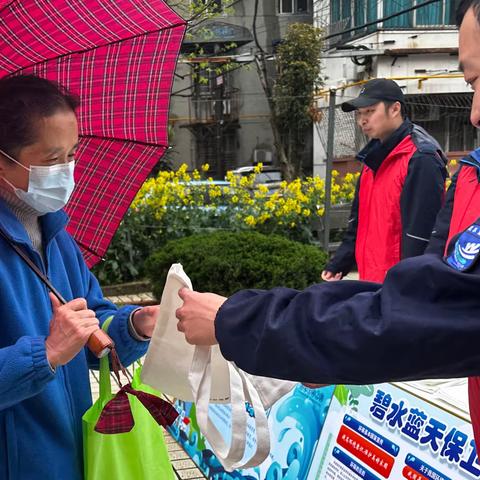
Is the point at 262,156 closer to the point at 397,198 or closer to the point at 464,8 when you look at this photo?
the point at 397,198

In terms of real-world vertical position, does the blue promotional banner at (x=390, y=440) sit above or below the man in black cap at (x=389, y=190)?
below

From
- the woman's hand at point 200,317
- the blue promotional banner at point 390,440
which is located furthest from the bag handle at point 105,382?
the blue promotional banner at point 390,440

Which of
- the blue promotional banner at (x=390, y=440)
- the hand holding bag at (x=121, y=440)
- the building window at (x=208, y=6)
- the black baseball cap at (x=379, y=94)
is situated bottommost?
the blue promotional banner at (x=390, y=440)

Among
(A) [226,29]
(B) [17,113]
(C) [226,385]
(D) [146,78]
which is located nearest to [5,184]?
(B) [17,113]

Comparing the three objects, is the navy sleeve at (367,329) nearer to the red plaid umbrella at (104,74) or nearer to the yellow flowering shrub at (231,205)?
the red plaid umbrella at (104,74)

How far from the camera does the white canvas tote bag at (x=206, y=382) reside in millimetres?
1763

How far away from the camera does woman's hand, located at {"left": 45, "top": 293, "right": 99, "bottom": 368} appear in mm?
1660

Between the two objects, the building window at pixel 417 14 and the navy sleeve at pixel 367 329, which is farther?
the building window at pixel 417 14

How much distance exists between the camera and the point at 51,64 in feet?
7.21

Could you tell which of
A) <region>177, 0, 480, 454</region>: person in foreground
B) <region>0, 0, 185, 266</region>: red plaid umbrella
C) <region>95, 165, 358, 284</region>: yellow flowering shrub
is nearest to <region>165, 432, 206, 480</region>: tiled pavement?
<region>0, 0, 185, 266</region>: red plaid umbrella

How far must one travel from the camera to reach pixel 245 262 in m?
6.66

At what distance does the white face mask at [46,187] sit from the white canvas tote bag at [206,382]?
41cm

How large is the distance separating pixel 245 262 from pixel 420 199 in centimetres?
295

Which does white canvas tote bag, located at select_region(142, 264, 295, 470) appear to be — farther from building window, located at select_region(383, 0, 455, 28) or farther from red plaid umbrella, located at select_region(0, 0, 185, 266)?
building window, located at select_region(383, 0, 455, 28)
